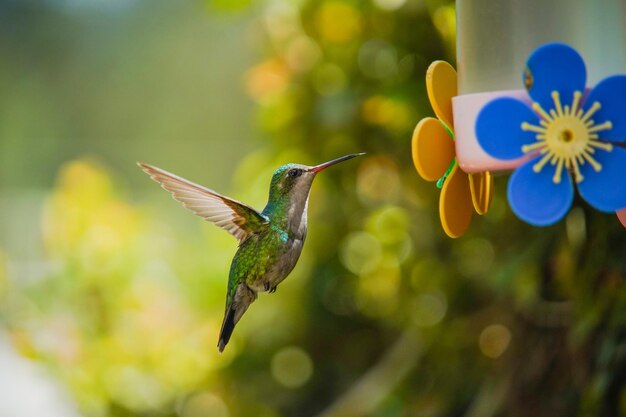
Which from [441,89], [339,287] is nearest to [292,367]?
[339,287]

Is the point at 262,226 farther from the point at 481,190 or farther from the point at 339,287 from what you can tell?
the point at 339,287

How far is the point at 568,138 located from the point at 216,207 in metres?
0.67

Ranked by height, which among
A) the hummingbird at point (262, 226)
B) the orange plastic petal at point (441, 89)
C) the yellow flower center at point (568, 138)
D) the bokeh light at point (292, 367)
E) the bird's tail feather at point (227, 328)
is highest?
the orange plastic petal at point (441, 89)

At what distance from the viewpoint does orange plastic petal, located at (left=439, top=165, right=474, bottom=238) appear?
163 centimetres

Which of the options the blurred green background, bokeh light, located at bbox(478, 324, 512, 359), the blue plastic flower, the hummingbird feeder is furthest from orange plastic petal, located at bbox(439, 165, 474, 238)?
bokeh light, located at bbox(478, 324, 512, 359)

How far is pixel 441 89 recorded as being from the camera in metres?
1.68

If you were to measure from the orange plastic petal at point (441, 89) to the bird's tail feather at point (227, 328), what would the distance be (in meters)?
0.52

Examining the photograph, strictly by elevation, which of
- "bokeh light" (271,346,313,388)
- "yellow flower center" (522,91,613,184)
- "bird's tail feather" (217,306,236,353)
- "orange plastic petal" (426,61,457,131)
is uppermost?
"orange plastic petal" (426,61,457,131)

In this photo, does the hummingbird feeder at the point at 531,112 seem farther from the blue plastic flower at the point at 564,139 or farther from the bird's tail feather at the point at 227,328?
the bird's tail feather at the point at 227,328

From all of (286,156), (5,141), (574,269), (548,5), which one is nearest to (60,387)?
(286,156)

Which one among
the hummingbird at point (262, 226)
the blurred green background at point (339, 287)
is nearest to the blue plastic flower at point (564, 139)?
the hummingbird at point (262, 226)

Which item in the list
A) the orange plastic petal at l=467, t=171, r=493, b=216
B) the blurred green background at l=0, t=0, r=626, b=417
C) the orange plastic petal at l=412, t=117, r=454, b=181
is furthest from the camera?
the blurred green background at l=0, t=0, r=626, b=417

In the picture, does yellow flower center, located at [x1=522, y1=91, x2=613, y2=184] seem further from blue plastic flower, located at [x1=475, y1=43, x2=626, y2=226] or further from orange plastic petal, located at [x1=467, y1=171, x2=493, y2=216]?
orange plastic petal, located at [x1=467, y1=171, x2=493, y2=216]

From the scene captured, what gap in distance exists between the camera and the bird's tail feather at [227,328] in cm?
161
